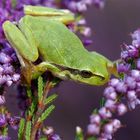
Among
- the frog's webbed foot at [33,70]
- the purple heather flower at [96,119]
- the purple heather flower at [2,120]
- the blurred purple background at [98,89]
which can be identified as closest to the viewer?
the purple heather flower at [96,119]

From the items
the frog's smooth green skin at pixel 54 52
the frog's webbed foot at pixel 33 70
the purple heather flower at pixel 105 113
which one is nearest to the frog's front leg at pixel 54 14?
the frog's smooth green skin at pixel 54 52

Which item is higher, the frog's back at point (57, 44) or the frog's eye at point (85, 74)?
the frog's back at point (57, 44)

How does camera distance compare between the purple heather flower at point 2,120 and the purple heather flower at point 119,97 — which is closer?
the purple heather flower at point 119,97

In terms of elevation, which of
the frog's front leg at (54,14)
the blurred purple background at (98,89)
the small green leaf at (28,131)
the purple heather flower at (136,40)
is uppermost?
the purple heather flower at (136,40)

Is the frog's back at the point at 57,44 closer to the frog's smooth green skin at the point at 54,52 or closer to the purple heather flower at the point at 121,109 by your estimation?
the frog's smooth green skin at the point at 54,52

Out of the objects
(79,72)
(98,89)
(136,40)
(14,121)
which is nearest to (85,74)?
(79,72)

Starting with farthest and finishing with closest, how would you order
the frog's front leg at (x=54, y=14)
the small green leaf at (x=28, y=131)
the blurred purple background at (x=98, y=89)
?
the blurred purple background at (x=98, y=89) < the frog's front leg at (x=54, y=14) < the small green leaf at (x=28, y=131)

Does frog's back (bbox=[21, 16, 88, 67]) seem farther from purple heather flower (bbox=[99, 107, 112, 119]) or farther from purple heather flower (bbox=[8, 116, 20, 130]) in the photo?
purple heather flower (bbox=[99, 107, 112, 119])
